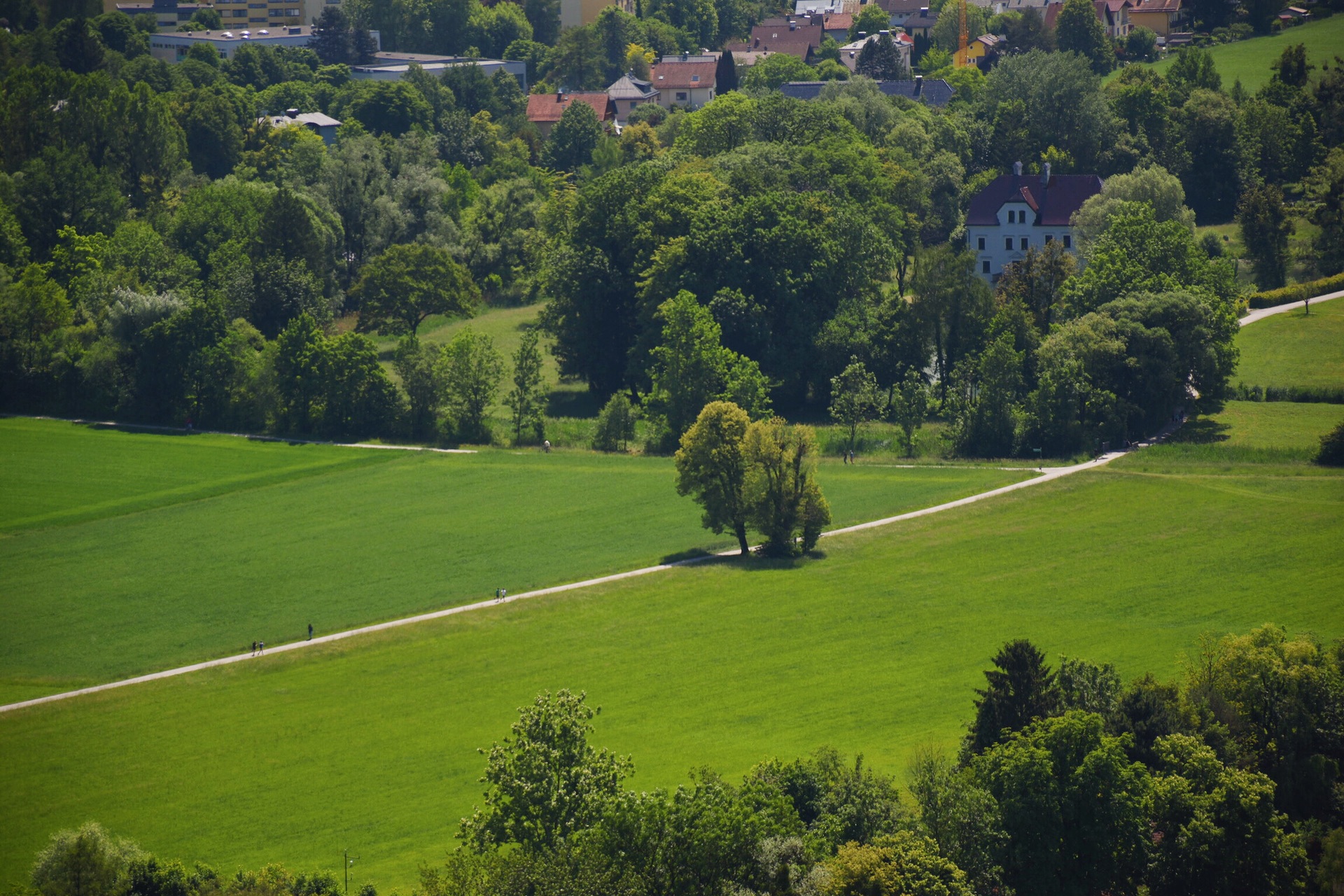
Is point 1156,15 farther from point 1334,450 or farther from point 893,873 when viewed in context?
point 893,873

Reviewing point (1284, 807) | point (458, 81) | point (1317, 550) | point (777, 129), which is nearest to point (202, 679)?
point (1284, 807)

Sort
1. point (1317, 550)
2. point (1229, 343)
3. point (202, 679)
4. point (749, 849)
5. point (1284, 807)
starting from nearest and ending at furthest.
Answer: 1. point (749, 849)
2. point (1284, 807)
3. point (202, 679)
4. point (1317, 550)
5. point (1229, 343)

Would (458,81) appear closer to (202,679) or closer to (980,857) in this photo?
(202,679)

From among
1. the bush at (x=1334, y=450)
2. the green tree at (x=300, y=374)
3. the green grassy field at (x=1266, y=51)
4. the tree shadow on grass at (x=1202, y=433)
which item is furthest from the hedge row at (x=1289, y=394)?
the green grassy field at (x=1266, y=51)

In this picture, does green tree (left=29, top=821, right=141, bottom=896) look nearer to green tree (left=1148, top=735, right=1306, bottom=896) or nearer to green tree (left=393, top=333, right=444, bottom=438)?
green tree (left=1148, top=735, right=1306, bottom=896)

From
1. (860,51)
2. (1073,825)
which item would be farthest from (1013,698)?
(860,51)
